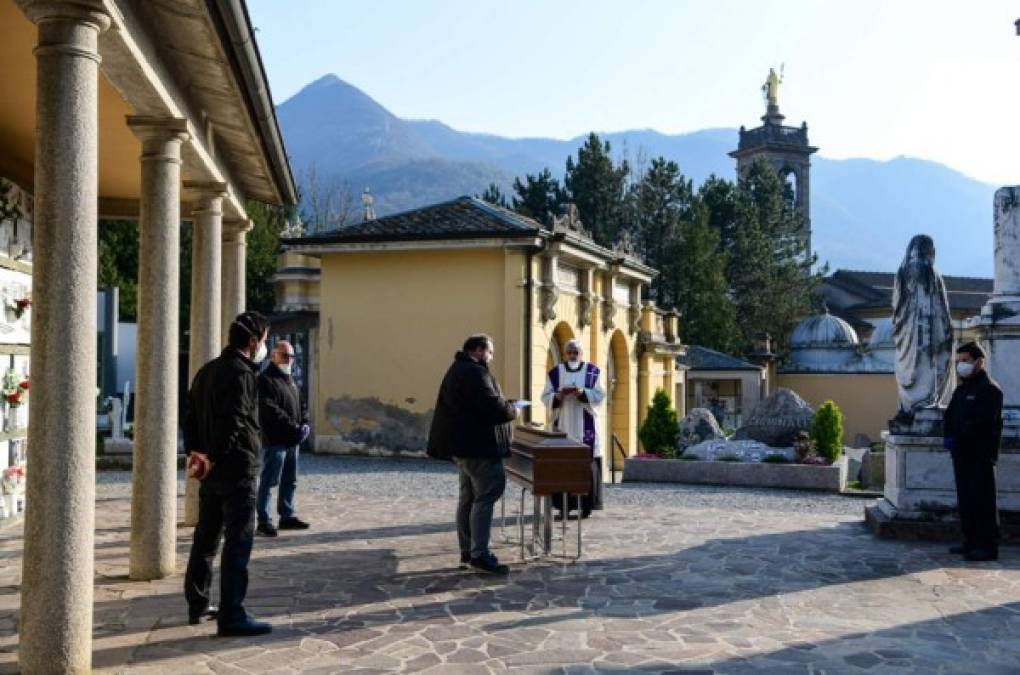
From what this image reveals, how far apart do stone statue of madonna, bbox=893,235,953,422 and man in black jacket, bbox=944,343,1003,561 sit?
118 centimetres

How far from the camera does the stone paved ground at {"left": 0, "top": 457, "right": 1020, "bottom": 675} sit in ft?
19.5

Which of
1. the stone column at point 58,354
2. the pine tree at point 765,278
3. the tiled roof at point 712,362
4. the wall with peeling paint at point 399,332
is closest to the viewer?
the stone column at point 58,354

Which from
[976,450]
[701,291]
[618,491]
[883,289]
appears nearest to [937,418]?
[976,450]

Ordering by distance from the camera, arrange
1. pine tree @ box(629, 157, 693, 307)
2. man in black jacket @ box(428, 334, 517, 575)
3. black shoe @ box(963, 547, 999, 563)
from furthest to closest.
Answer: pine tree @ box(629, 157, 693, 307) → black shoe @ box(963, 547, 999, 563) → man in black jacket @ box(428, 334, 517, 575)

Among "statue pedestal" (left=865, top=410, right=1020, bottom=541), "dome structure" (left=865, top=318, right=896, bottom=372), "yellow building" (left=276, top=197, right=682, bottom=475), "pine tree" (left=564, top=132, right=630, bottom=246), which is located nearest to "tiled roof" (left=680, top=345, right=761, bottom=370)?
"dome structure" (left=865, top=318, right=896, bottom=372)

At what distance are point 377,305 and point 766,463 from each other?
8811 millimetres

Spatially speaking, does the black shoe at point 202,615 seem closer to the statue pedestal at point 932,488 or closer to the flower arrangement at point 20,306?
the flower arrangement at point 20,306

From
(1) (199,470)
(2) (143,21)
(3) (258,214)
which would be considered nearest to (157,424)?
A: (1) (199,470)

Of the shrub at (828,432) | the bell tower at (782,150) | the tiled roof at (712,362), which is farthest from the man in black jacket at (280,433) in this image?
the bell tower at (782,150)

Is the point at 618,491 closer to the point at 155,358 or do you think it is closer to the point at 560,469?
the point at 560,469

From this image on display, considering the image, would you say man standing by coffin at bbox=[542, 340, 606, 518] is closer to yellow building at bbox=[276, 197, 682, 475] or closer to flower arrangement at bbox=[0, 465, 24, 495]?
flower arrangement at bbox=[0, 465, 24, 495]

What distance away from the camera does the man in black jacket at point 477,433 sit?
8.46 metres

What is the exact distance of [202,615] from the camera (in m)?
6.69

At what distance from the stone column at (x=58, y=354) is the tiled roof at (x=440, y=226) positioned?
15.0m
